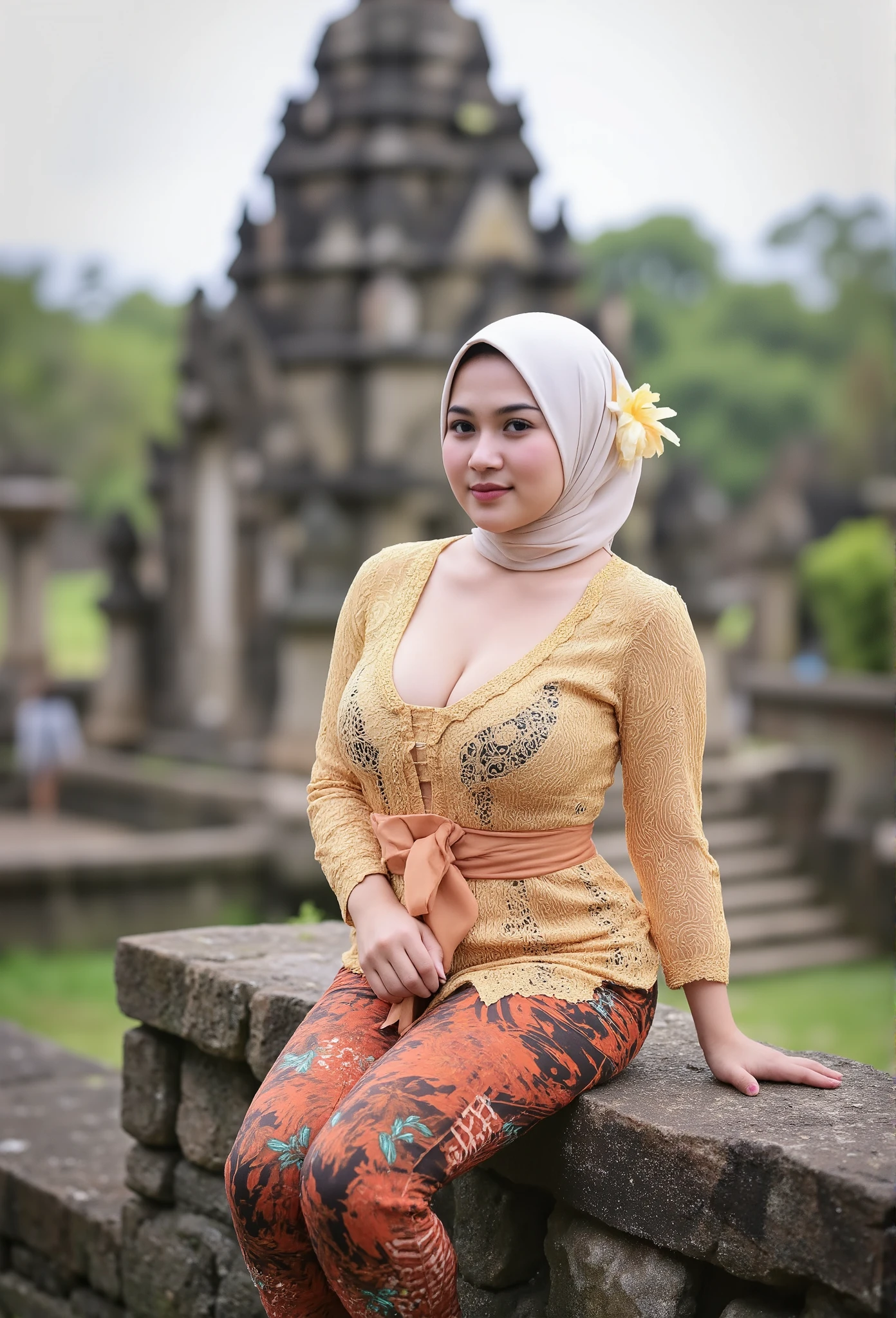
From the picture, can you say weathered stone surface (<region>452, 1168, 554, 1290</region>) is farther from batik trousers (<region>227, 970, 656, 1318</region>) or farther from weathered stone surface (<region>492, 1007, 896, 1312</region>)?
batik trousers (<region>227, 970, 656, 1318</region>)

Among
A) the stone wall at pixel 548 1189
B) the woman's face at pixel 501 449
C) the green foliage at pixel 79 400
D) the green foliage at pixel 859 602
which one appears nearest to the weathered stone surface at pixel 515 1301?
the stone wall at pixel 548 1189

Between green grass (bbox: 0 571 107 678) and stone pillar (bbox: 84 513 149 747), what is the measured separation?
1220 centimetres

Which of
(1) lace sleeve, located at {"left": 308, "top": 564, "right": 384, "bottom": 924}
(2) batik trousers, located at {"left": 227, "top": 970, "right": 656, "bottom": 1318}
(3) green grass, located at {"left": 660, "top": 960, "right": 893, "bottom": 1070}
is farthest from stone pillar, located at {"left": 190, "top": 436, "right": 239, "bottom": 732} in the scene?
(2) batik trousers, located at {"left": 227, "top": 970, "right": 656, "bottom": 1318}

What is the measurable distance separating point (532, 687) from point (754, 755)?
9701 millimetres

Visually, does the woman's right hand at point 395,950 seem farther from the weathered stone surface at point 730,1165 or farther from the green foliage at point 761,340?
the green foliage at point 761,340

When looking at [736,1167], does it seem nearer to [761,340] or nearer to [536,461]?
[536,461]

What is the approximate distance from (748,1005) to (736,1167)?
597cm

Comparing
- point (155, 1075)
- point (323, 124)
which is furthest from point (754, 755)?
point (155, 1075)

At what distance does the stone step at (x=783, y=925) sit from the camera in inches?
356

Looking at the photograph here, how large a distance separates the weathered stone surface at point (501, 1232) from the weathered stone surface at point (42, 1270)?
1.50 meters

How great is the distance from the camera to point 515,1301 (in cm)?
256

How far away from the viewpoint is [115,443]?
128ft

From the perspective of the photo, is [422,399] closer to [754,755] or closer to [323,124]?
[323,124]

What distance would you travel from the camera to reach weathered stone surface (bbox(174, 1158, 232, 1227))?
125 inches
